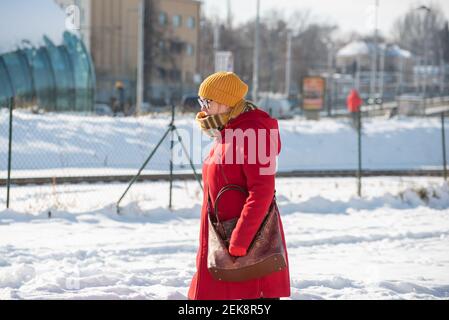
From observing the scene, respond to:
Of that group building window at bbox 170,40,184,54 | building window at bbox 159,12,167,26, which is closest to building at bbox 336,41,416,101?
building window at bbox 170,40,184,54

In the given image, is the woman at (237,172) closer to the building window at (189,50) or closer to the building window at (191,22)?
the building window at (189,50)

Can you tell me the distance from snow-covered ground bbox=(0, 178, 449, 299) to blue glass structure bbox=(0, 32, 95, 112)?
53.8ft

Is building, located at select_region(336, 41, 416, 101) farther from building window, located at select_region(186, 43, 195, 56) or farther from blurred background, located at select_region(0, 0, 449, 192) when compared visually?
building window, located at select_region(186, 43, 195, 56)

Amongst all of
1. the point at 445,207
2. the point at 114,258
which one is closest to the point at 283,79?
the point at 445,207

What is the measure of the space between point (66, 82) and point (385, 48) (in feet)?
169

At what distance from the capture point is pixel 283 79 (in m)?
82.7

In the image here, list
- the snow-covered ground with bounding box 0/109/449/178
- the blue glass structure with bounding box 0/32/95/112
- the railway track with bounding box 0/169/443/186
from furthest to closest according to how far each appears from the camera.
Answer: the blue glass structure with bounding box 0/32/95/112, the snow-covered ground with bounding box 0/109/449/178, the railway track with bounding box 0/169/443/186

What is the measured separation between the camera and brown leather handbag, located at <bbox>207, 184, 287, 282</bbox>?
4.68 meters

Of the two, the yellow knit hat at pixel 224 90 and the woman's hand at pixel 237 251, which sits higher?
the yellow knit hat at pixel 224 90

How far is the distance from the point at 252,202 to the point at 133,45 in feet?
193

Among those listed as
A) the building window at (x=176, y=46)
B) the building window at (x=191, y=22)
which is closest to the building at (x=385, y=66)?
the building window at (x=191, y=22)

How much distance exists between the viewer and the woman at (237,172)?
4578mm

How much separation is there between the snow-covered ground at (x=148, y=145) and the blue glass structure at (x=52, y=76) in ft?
24.2
